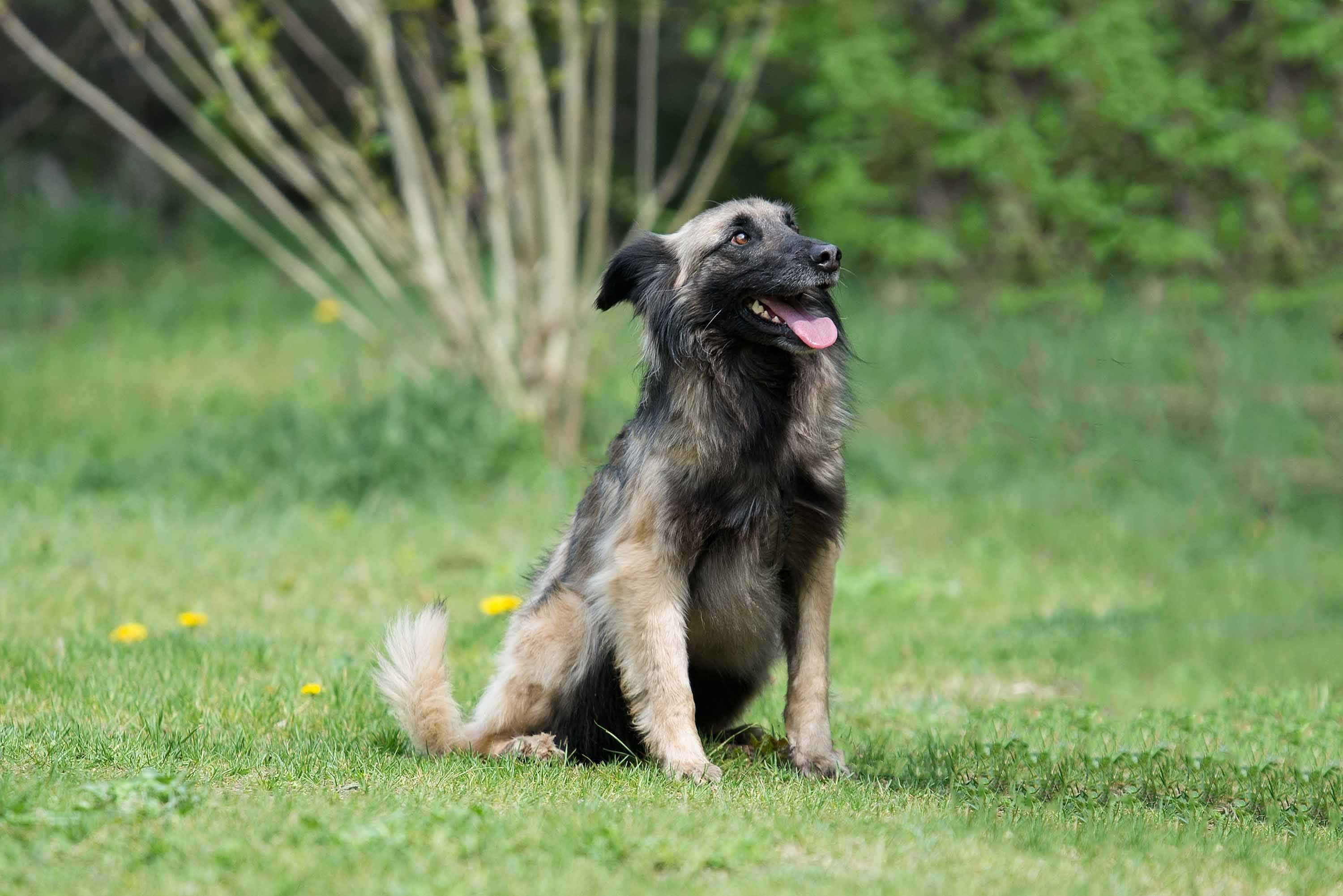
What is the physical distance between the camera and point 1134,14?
11.8m

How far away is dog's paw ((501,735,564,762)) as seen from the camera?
15.0 feet

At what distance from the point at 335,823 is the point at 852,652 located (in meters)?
3.71

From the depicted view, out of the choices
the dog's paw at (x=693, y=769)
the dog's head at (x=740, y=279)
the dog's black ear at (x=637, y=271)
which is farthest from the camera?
the dog's black ear at (x=637, y=271)

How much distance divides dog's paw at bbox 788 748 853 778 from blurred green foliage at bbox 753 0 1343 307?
837 cm

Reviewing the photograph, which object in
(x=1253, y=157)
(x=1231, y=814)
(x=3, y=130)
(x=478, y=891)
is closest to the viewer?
(x=478, y=891)

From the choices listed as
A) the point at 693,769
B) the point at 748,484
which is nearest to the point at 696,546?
the point at 748,484

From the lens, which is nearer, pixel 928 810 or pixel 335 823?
pixel 335 823

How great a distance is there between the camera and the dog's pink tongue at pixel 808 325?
4.42m

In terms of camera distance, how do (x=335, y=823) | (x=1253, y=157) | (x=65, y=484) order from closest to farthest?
(x=335, y=823) → (x=65, y=484) → (x=1253, y=157)

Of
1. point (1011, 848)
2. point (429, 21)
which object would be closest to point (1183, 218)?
point (429, 21)

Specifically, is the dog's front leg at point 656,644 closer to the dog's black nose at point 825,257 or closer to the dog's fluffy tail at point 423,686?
the dog's fluffy tail at point 423,686

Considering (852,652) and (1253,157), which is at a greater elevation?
(1253,157)

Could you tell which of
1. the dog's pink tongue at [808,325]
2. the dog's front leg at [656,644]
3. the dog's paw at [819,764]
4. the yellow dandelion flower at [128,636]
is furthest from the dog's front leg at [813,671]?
the yellow dandelion flower at [128,636]

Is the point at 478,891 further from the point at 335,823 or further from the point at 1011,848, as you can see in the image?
the point at 1011,848
